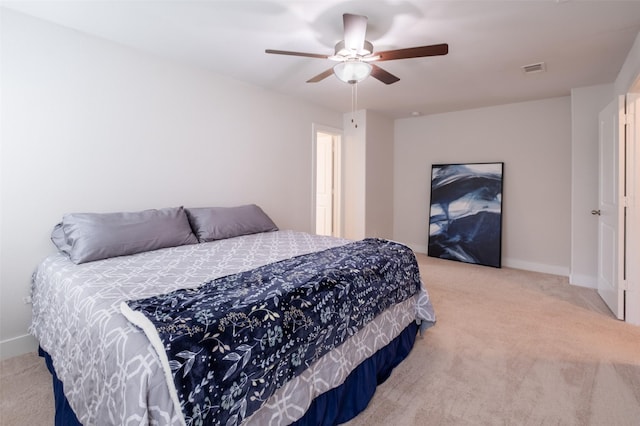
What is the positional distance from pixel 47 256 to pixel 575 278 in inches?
212

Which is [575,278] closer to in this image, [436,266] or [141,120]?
[436,266]

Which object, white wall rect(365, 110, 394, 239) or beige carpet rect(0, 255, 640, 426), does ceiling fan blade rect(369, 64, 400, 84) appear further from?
white wall rect(365, 110, 394, 239)

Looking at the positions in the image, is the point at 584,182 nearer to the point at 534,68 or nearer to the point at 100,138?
the point at 534,68

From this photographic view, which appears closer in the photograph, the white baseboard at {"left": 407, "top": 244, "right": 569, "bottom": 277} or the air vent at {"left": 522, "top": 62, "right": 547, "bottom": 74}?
the air vent at {"left": 522, "top": 62, "right": 547, "bottom": 74}

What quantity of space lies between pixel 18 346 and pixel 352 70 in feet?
10.3

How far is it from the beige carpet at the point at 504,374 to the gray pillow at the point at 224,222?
141 centimetres

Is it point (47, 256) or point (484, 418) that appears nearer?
point (484, 418)

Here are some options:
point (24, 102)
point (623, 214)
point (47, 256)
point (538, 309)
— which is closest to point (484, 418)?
point (538, 309)

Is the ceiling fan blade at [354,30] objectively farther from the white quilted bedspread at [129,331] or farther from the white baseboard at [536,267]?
the white baseboard at [536,267]

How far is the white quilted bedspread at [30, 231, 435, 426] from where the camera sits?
1.00 metres

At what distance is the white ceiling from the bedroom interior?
0.02 m

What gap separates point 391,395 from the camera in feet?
6.02

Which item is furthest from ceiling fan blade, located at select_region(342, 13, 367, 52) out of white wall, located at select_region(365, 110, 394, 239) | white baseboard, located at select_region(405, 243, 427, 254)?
white baseboard, located at select_region(405, 243, 427, 254)

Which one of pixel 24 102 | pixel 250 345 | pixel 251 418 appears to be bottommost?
pixel 251 418
